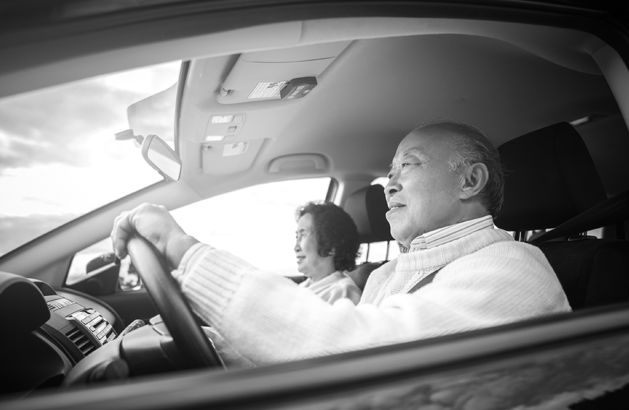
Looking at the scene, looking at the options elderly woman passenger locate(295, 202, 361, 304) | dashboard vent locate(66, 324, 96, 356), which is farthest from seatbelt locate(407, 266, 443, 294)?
elderly woman passenger locate(295, 202, 361, 304)

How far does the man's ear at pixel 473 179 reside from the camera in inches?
58.1

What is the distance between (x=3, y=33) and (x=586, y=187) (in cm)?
167

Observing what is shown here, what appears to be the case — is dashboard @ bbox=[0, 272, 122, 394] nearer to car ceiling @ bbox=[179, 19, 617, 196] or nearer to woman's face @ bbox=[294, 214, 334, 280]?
car ceiling @ bbox=[179, 19, 617, 196]

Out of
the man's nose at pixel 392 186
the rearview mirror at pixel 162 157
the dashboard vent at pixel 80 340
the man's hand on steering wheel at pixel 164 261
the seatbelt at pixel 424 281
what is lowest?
the dashboard vent at pixel 80 340

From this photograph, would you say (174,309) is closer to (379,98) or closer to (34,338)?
(34,338)

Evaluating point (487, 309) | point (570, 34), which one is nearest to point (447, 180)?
point (570, 34)

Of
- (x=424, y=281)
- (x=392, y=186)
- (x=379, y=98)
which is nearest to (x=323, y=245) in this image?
(x=379, y=98)

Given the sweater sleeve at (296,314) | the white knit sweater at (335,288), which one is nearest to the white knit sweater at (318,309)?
the sweater sleeve at (296,314)

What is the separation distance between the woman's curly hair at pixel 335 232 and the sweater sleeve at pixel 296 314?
5.51 feet

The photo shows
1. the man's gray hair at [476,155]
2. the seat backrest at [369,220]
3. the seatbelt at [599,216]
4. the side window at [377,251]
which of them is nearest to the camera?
the seatbelt at [599,216]

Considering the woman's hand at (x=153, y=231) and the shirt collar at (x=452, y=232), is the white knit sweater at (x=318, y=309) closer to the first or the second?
the woman's hand at (x=153, y=231)

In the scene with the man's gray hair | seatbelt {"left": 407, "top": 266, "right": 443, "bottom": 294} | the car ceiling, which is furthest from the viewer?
the car ceiling

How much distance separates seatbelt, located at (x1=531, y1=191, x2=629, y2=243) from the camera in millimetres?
1381

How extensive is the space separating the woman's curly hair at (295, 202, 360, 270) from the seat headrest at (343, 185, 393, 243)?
0.06 m
